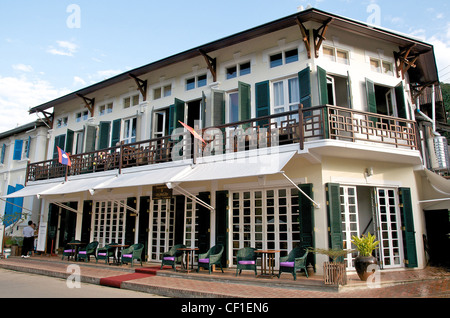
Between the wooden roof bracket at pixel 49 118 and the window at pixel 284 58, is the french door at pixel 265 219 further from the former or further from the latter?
the wooden roof bracket at pixel 49 118

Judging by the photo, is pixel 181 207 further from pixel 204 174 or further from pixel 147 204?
pixel 204 174

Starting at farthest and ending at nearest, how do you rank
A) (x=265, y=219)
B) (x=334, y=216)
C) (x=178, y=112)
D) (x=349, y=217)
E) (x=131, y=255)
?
A: (x=178, y=112), (x=131, y=255), (x=265, y=219), (x=349, y=217), (x=334, y=216)

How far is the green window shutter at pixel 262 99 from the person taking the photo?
11150mm

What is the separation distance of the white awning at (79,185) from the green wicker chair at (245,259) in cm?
591

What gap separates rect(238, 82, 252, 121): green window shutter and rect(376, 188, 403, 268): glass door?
472cm

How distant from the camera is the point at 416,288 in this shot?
25.0 feet

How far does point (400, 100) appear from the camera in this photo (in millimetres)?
11500

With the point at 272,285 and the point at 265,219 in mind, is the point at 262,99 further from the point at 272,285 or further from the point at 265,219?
the point at 272,285

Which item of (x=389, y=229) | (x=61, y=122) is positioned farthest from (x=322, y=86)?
(x=61, y=122)

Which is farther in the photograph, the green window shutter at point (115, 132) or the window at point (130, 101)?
the window at point (130, 101)

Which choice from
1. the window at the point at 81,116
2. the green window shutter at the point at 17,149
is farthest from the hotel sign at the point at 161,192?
the green window shutter at the point at 17,149

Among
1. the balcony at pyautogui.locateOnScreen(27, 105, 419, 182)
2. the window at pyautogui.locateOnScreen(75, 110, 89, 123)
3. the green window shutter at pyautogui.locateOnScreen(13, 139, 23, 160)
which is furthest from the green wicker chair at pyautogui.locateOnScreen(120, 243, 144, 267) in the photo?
the green window shutter at pyautogui.locateOnScreen(13, 139, 23, 160)

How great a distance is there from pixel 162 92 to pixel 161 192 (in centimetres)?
452

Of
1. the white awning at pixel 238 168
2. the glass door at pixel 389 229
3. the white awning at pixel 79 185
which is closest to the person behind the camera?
the white awning at pixel 238 168
